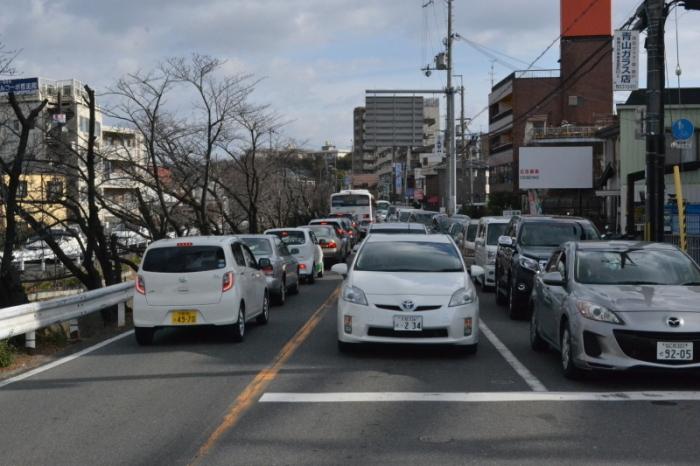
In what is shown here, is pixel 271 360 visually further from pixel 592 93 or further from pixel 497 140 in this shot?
pixel 497 140

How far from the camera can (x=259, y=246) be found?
59.3 ft

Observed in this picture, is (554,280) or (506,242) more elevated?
(506,242)

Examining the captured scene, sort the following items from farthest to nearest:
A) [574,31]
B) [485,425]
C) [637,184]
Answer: [574,31] < [637,184] < [485,425]

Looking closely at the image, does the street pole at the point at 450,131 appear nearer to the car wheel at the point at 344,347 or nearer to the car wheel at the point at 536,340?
the car wheel at the point at 536,340

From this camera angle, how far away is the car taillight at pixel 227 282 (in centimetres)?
1167

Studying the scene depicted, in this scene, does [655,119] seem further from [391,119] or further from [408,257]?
[391,119]

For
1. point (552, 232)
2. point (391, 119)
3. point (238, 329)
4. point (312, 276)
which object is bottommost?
point (312, 276)

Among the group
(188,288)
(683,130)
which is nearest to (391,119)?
(683,130)

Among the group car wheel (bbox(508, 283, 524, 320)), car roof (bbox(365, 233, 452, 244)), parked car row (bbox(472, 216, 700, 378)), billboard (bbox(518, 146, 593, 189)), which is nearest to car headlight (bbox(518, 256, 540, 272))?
car wheel (bbox(508, 283, 524, 320))

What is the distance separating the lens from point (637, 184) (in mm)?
34906

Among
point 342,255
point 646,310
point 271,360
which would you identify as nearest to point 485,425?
point 646,310

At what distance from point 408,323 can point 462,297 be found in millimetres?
823

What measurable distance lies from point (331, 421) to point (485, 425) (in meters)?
1.31

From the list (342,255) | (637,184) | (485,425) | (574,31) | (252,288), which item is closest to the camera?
(485,425)
